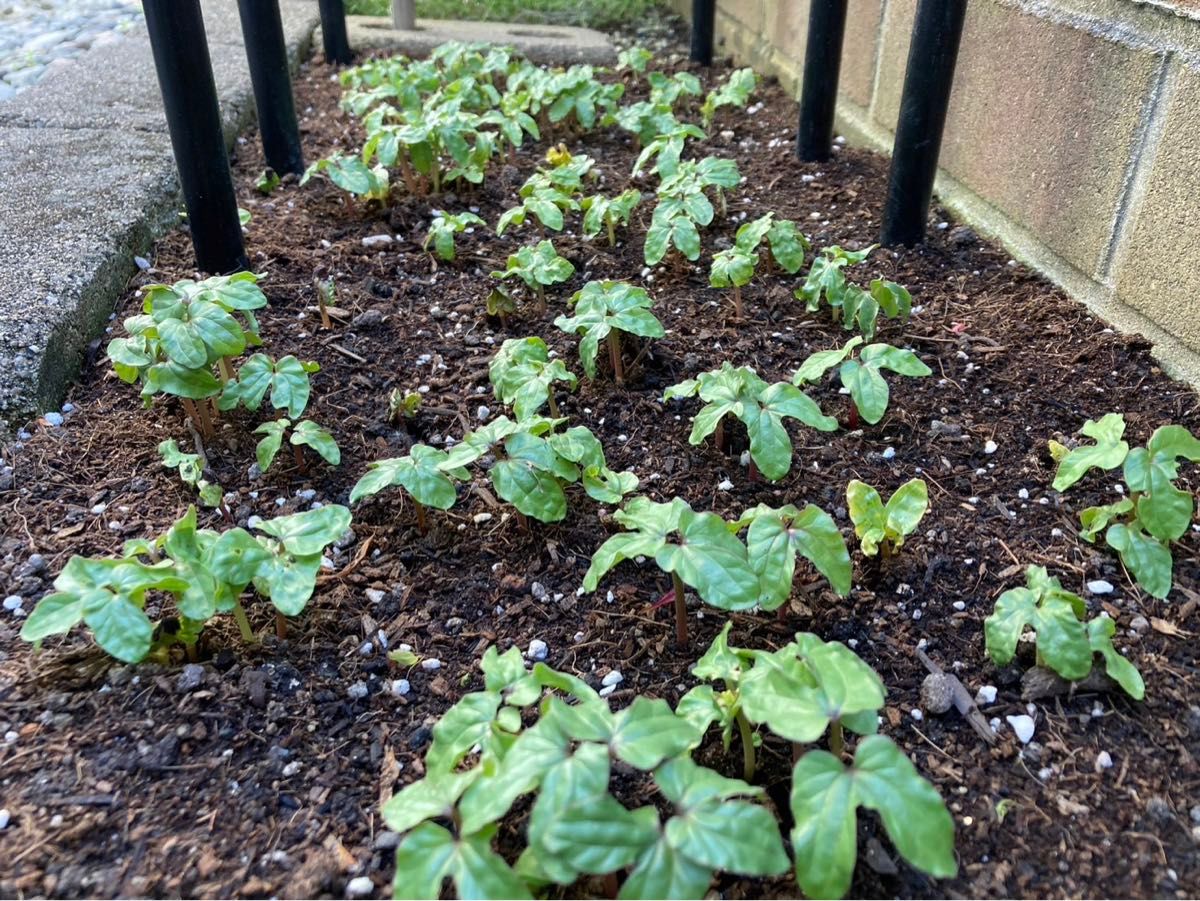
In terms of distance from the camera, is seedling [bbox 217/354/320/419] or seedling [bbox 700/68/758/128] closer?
seedling [bbox 217/354/320/419]

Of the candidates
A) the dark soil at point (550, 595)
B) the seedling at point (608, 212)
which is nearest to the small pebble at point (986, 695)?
the dark soil at point (550, 595)

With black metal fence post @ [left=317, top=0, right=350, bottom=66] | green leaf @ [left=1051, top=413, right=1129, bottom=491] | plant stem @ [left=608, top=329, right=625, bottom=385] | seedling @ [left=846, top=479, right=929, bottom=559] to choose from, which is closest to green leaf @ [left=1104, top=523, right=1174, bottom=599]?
green leaf @ [left=1051, top=413, right=1129, bottom=491]

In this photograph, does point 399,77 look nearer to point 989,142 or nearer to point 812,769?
point 989,142

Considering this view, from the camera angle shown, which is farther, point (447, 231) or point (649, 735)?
point (447, 231)

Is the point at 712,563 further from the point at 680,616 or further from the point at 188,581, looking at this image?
the point at 188,581

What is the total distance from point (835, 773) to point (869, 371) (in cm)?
103

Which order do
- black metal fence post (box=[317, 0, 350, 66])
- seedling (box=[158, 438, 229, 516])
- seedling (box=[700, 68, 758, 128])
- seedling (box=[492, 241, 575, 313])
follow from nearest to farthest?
seedling (box=[158, 438, 229, 516]) < seedling (box=[492, 241, 575, 313]) < seedling (box=[700, 68, 758, 128]) < black metal fence post (box=[317, 0, 350, 66])

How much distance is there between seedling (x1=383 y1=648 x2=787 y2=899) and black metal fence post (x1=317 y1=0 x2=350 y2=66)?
414cm

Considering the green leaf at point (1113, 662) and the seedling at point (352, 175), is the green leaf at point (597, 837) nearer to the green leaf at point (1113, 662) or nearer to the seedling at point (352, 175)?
the green leaf at point (1113, 662)

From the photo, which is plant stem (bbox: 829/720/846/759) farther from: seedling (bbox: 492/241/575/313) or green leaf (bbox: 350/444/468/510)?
seedling (bbox: 492/241/575/313)

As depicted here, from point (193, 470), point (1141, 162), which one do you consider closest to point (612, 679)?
point (193, 470)

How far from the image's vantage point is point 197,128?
2.47 m

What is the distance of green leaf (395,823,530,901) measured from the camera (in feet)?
3.81

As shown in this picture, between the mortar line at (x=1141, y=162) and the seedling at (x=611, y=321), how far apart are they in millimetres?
1118
